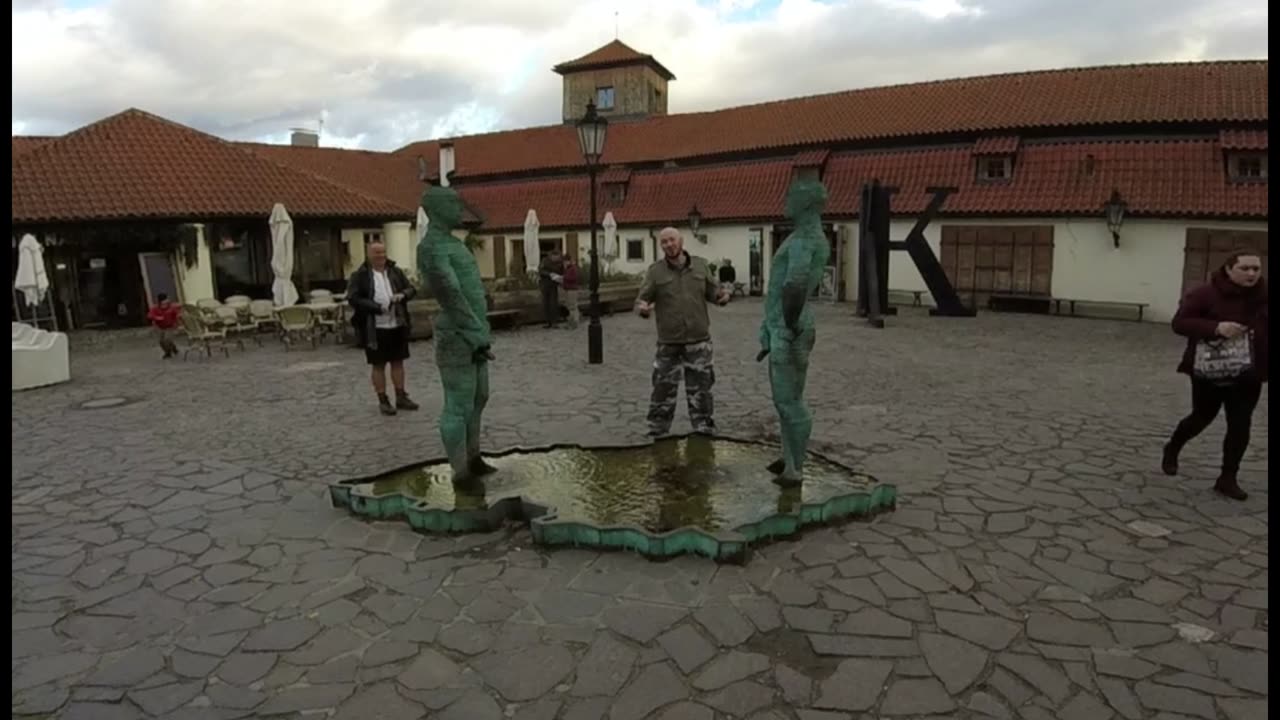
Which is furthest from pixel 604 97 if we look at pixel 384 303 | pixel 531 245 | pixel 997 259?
pixel 384 303

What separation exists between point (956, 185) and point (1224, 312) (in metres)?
18.8

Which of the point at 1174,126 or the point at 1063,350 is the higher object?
the point at 1174,126

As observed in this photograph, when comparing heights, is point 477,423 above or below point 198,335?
below

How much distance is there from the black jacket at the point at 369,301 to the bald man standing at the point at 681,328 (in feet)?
9.94

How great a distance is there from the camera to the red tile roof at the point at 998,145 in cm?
2253

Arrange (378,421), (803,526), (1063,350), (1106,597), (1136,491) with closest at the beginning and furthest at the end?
(1106,597) < (803,526) < (1136,491) < (378,421) < (1063,350)

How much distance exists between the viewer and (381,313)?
8.61 m

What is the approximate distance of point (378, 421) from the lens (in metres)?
8.55

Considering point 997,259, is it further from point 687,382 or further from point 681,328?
A: point 681,328

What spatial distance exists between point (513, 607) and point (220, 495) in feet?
10.5

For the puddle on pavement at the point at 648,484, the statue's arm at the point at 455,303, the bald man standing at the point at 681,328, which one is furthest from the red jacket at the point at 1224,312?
the statue's arm at the point at 455,303

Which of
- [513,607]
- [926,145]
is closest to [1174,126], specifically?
[926,145]

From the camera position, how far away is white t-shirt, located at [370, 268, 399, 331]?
8578 millimetres

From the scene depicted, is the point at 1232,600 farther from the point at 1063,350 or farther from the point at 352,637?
the point at 1063,350
